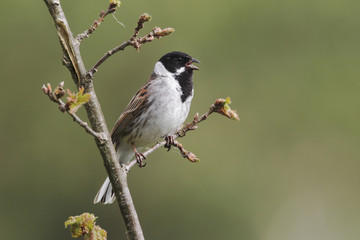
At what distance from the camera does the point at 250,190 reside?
9273 mm

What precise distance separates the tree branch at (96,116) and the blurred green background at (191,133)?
19.2 feet

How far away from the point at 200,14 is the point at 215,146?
85.6 inches

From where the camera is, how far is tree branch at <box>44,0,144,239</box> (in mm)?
2307

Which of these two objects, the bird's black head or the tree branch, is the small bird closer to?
the bird's black head

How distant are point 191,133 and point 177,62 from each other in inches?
180

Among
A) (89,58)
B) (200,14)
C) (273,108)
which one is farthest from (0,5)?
(273,108)

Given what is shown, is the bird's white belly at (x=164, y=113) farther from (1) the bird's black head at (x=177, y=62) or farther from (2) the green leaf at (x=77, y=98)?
(2) the green leaf at (x=77, y=98)

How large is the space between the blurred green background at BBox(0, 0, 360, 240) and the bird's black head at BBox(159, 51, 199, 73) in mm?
3500

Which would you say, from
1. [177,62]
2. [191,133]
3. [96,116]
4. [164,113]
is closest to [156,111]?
[164,113]

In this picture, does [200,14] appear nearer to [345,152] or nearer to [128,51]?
[128,51]

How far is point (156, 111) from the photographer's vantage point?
14.6 feet

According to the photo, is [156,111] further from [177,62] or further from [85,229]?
[85,229]

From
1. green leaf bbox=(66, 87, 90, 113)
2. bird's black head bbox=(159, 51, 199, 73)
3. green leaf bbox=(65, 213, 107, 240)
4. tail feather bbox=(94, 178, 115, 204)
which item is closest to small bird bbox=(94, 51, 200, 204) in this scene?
bird's black head bbox=(159, 51, 199, 73)

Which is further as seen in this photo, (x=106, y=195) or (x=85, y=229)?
(x=106, y=195)
